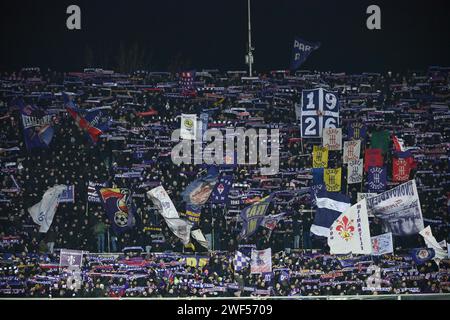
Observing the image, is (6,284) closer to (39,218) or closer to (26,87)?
(39,218)

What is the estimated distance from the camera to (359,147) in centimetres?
2202

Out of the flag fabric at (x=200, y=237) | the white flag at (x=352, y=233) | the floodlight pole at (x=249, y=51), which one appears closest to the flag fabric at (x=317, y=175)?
the white flag at (x=352, y=233)

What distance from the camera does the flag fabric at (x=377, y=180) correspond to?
72.0 ft

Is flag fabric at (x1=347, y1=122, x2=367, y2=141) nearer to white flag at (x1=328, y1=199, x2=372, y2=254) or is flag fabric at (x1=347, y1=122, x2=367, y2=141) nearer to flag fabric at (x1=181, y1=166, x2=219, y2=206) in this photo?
white flag at (x1=328, y1=199, x2=372, y2=254)

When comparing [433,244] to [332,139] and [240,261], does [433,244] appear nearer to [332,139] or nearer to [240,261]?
[332,139]

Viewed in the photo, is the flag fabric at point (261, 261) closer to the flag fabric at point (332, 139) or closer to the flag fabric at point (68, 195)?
the flag fabric at point (332, 139)

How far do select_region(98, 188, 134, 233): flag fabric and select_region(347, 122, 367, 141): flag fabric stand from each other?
17.0 ft

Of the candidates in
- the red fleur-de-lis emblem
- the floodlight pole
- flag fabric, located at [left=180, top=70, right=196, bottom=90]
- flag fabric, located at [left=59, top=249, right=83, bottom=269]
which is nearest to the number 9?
the floodlight pole

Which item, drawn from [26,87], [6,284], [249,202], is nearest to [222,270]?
[249,202]

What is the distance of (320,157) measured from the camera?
2205cm

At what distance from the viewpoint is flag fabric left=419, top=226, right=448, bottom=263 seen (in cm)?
2131

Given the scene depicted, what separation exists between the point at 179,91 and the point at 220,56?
3.99 ft

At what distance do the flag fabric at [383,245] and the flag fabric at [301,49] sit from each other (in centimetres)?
429

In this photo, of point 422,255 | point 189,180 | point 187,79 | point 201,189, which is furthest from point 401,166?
point 187,79
